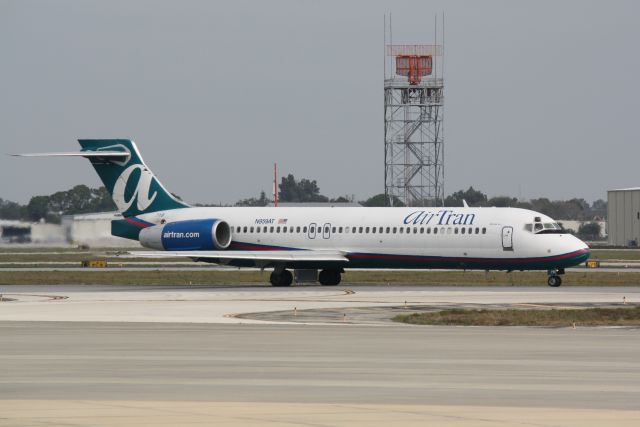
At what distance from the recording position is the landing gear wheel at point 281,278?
55.0 meters

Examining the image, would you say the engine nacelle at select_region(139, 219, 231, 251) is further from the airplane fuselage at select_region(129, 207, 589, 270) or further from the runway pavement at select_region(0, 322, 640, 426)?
the runway pavement at select_region(0, 322, 640, 426)

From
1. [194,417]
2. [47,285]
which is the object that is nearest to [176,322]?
[194,417]

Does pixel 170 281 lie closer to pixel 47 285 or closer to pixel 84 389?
pixel 47 285

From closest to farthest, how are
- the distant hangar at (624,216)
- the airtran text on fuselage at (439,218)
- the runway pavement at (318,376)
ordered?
the runway pavement at (318,376) < the airtran text on fuselage at (439,218) < the distant hangar at (624,216)

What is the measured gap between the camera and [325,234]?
55.7 meters

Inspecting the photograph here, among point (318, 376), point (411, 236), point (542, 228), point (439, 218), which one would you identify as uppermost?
point (439, 218)

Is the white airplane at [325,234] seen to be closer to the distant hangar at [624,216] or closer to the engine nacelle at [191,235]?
the engine nacelle at [191,235]

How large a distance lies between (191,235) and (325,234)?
6072 mm

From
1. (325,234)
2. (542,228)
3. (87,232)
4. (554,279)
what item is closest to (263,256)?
(325,234)

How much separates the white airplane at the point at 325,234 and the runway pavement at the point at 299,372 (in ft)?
55.0

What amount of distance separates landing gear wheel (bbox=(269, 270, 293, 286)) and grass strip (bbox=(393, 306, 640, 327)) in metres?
19.7

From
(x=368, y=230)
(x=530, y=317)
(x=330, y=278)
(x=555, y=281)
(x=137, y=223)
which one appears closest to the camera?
(x=530, y=317)

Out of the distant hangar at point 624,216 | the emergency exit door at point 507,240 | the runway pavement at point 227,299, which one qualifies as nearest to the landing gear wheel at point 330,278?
the runway pavement at point 227,299

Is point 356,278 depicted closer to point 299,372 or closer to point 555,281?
point 555,281
